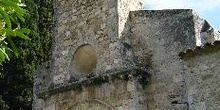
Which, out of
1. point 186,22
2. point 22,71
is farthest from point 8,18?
point 22,71

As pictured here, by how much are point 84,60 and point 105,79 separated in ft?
3.86

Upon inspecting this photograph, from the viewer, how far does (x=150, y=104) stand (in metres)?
8.89

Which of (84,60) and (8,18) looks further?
(84,60)

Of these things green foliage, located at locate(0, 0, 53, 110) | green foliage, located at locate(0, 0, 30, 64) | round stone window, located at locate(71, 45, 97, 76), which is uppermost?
green foliage, located at locate(0, 0, 53, 110)

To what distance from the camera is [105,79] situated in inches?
357

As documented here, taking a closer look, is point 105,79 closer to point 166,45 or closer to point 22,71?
point 166,45

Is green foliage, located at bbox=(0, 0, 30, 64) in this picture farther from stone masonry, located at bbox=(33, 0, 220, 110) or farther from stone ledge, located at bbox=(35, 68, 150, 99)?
stone ledge, located at bbox=(35, 68, 150, 99)

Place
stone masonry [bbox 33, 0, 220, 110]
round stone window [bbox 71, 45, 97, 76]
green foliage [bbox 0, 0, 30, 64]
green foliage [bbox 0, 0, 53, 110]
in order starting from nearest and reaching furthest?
green foliage [bbox 0, 0, 30, 64] → stone masonry [bbox 33, 0, 220, 110] → round stone window [bbox 71, 45, 97, 76] → green foliage [bbox 0, 0, 53, 110]

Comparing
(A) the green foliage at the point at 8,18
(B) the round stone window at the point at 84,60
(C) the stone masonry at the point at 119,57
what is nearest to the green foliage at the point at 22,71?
(C) the stone masonry at the point at 119,57

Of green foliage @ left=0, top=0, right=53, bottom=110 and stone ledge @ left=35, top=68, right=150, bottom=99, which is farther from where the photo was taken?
green foliage @ left=0, top=0, right=53, bottom=110

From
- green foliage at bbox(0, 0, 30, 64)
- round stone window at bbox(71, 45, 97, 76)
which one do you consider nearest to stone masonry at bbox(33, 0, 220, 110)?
round stone window at bbox(71, 45, 97, 76)

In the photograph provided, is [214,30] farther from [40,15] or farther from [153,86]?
[40,15]

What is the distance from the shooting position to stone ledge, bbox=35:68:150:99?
881cm

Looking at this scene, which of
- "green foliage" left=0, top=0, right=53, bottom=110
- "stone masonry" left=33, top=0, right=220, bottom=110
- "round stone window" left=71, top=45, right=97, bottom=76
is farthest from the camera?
"green foliage" left=0, top=0, right=53, bottom=110
